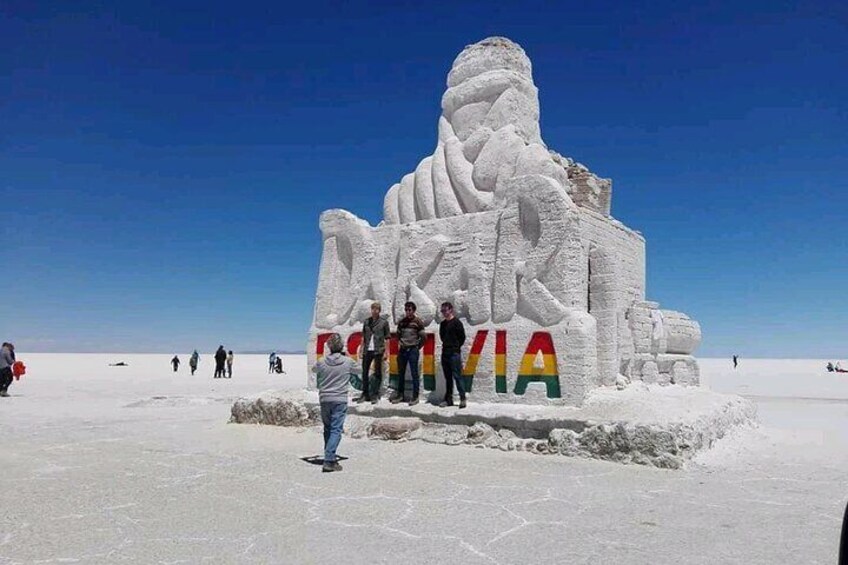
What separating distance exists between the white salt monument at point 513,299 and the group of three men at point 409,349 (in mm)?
309

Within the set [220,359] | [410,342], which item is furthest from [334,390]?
[220,359]

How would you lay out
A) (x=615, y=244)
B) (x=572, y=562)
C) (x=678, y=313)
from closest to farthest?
(x=572, y=562)
(x=615, y=244)
(x=678, y=313)

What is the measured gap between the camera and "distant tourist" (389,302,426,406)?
8367 mm

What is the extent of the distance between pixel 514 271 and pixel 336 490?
3.95m

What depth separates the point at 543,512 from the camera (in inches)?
191

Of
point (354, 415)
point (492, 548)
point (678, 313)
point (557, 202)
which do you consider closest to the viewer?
point (492, 548)

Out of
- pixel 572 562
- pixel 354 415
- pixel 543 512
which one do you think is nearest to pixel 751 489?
pixel 543 512

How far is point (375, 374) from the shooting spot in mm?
9039

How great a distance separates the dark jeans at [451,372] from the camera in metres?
8.08

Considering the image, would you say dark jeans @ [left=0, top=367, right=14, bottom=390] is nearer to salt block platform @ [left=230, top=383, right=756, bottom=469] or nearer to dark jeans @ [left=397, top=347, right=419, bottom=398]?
salt block platform @ [left=230, top=383, right=756, bottom=469]

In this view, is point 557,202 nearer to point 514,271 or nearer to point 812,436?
point 514,271

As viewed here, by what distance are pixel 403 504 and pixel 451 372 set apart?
127 inches

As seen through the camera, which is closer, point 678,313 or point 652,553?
point 652,553

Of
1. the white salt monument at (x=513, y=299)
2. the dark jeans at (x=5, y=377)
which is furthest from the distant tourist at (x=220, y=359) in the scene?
the white salt monument at (x=513, y=299)
